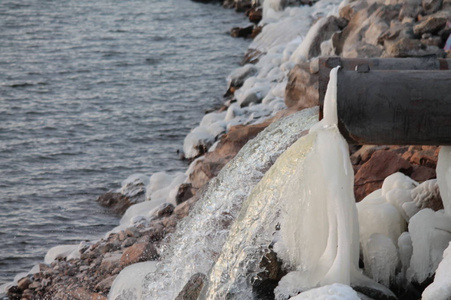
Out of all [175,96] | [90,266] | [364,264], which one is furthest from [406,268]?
[175,96]

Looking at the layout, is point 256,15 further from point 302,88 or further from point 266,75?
point 302,88

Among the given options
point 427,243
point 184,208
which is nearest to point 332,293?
point 427,243

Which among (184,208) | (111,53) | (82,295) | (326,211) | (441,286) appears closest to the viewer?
(441,286)

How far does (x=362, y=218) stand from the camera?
5.36m

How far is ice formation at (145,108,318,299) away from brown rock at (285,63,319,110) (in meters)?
3.29

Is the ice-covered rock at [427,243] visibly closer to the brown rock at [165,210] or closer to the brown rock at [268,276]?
the brown rock at [268,276]

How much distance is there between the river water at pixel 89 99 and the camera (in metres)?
10.3

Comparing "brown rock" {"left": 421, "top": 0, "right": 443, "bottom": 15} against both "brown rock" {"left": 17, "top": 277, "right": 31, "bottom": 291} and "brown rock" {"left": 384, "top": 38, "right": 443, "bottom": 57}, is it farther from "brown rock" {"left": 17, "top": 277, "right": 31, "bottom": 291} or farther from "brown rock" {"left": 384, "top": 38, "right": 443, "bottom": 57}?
"brown rock" {"left": 17, "top": 277, "right": 31, "bottom": 291}

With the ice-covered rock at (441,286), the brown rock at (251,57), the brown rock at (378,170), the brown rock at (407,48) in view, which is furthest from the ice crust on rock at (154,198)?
the brown rock at (251,57)

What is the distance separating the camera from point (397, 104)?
15.6ft

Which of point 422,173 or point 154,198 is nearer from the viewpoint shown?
point 422,173

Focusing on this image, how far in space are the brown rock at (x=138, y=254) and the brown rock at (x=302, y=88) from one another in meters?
3.27

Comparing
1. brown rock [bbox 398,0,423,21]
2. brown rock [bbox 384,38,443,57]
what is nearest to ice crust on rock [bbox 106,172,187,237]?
brown rock [bbox 384,38,443,57]

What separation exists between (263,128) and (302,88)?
118 centimetres
